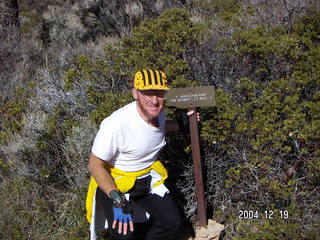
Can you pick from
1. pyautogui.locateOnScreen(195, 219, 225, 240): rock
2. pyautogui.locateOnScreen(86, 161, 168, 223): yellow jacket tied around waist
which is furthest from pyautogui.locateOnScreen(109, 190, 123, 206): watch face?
pyautogui.locateOnScreen(195, 219, 225, 240): rock

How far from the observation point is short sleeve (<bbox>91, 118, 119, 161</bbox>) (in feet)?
8.98

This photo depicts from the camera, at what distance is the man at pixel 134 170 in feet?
9.04

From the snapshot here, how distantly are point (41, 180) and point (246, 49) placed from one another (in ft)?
8.92

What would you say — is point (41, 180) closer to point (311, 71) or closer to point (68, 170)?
point (68, 170)

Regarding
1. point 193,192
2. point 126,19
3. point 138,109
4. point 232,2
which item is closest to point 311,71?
point 193,192

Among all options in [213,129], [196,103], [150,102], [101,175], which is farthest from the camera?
[213,129]

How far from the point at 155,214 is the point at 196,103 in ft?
3.23

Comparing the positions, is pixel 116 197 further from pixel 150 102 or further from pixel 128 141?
pixel 150 102

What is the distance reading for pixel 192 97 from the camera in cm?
325

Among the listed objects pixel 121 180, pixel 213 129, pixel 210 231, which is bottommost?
pixel 210 231

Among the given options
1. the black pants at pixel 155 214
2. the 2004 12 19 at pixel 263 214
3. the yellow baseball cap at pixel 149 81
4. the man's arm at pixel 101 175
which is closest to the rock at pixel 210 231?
the 2004 12 19 at pixel 263 214

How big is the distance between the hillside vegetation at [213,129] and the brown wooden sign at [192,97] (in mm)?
319

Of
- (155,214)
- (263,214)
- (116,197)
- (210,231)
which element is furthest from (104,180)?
(263,214)

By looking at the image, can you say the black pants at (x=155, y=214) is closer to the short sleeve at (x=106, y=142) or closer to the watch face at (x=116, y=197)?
the watch face at (x=116, y=197)
